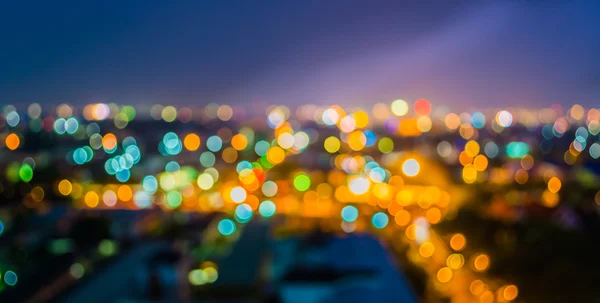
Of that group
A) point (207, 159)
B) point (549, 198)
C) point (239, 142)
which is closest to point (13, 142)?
point (549, 198)

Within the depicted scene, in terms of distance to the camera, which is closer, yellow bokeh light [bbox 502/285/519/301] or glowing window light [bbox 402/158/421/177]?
yellow bokeh light [bbox 502/285/519/301]

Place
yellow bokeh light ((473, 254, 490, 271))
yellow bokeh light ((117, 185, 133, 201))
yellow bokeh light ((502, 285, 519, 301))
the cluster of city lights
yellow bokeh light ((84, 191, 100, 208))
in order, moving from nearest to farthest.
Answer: yellow bokeh light ((502, 285, 519, 301)) → yellow bokeh light ((473, 254, 490, 271)) → the cluster of city lights → yellow bokeh light ((84, 191, 100, 208)) → yellow bokeh light ((117, 185, 133, 201))

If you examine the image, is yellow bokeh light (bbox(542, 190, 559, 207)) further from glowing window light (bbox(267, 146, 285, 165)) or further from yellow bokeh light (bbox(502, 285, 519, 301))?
glowing window light (bbox(267, 146, 285, 165))

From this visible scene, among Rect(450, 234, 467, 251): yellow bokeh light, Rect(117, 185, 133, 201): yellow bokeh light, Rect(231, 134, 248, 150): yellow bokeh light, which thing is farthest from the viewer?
Rect(231, 134, 248, 150): yellow bokeh light

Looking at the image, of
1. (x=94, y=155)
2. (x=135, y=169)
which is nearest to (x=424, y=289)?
(x=135, y=169)

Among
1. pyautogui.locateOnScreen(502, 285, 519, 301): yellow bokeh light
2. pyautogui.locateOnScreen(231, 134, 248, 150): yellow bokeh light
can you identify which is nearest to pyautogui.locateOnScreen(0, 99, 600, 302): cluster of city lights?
pyautogui.locateOnScreen(502, 285, 519, 301): yellow bokeh light

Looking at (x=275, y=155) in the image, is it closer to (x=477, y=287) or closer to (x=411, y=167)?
(x=411, y=167)

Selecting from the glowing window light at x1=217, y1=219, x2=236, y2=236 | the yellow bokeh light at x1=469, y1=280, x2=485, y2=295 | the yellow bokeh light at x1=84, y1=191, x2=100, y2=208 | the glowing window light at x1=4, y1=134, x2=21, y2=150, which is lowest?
the yellow bokeh light at x1=469, y1=280, x2=485, y2=295

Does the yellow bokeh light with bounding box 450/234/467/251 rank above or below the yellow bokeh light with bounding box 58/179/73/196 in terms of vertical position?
below
